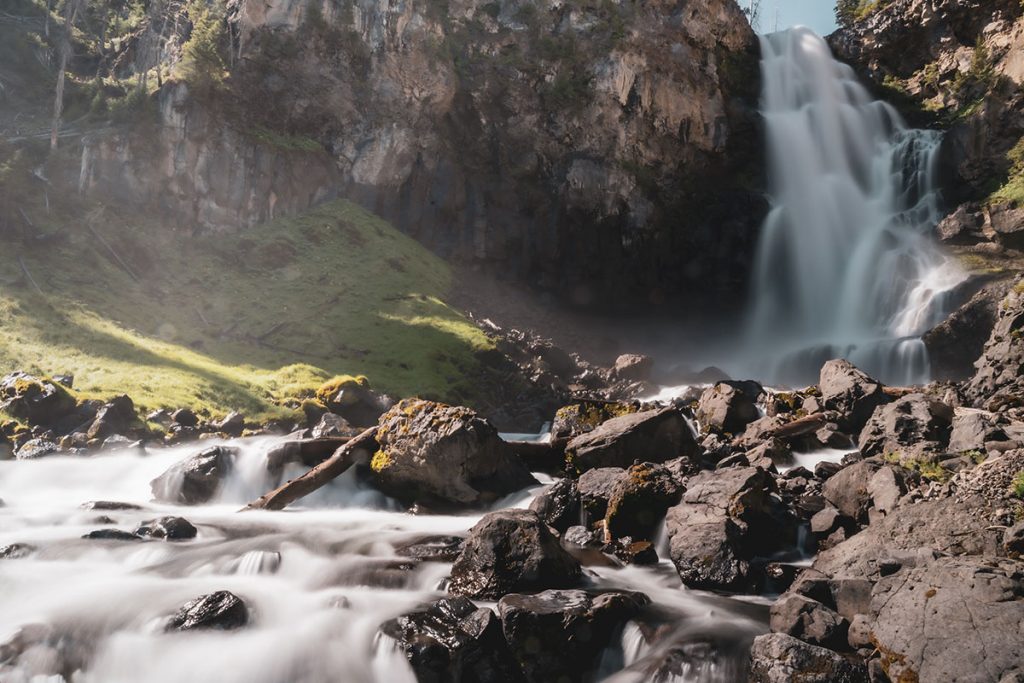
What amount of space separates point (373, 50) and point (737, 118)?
83.5ft

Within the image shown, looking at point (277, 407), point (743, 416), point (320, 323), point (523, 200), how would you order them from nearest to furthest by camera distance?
point (743, 416)
point (277, 407)
point (320, 323)
point (523, 200)

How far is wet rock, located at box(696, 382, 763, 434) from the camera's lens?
1912cm

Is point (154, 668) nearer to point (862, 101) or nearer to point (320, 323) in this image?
point (320, 323)

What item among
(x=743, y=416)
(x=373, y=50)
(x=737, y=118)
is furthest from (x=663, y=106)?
(x=743, y=416)

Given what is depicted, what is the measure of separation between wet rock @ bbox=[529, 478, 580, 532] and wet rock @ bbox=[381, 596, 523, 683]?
4157 millimetres

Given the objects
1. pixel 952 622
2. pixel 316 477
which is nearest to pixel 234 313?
pixel 316 477

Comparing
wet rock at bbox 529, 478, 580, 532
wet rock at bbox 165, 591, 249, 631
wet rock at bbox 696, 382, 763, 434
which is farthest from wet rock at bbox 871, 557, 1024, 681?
wet rock at bbox 696, 382, 763, 434

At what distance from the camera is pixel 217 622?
8.10 m

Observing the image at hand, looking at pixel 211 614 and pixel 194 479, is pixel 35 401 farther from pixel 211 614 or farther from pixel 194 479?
pixel 211 614

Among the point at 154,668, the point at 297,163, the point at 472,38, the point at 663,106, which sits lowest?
the point at 154,668

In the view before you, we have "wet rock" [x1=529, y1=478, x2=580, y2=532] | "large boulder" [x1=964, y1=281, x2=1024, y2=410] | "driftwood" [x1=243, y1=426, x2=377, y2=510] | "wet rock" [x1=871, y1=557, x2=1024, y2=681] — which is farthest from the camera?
"large boulder" [x1=964, y1=281, x2=1024, y2=410]

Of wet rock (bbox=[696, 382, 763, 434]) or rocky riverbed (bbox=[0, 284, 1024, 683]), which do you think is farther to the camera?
wet rock (bbox=[696, 382, 763, 434])

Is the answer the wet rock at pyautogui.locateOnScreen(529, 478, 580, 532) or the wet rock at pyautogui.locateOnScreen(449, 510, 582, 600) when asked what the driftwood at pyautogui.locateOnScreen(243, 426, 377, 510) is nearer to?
the wet rock at pyautogui.locateOnScreen(529, 478, 580, 532)

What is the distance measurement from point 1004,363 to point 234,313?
30.3 meters
